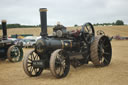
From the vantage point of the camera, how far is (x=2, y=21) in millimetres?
11328

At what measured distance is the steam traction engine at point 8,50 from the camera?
10.8 metres

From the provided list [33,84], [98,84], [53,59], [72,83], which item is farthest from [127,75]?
[33,84]

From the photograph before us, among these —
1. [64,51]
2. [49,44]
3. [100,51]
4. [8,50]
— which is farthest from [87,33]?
[8,50]

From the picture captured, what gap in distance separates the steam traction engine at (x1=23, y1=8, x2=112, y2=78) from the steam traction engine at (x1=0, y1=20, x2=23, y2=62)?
3.56 metres

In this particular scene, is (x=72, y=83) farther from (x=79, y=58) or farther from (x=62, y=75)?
(x=79, y=58)

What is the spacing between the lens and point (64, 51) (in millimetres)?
6629

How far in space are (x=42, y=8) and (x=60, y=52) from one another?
5.09 ft

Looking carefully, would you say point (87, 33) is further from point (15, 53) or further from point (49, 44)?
point (15, 53)

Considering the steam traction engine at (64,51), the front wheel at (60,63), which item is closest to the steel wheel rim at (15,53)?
the steam traction engine at (64,51)

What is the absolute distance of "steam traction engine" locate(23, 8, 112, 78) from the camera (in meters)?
6.52

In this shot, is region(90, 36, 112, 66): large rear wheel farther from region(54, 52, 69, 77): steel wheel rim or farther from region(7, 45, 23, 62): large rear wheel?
region(7, 45, 23, 62): large rear wheel

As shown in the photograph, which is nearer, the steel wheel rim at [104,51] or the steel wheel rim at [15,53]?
the steel wheel rim at [104,51]

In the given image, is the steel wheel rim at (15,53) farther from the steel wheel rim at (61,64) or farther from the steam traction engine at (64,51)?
the steel wheel rim at (61,64)

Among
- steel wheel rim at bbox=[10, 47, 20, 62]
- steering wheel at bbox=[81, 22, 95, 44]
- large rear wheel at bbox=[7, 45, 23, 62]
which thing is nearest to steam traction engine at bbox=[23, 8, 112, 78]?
steering wheel at bbox=[81, 22, 95, 44]
